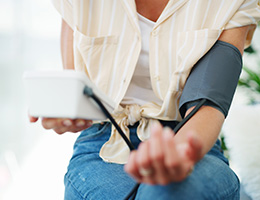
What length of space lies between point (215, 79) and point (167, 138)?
0.97ft

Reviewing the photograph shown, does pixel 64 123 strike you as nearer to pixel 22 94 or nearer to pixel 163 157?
pixel 163 157

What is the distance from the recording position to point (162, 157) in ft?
1.07

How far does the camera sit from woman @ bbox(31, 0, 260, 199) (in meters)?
0.58

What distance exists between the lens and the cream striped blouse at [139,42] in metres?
0.66

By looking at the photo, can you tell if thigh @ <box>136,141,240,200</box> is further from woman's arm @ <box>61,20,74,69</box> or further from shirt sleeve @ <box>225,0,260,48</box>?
woman's arm @ <box>61,20,74,69</box>

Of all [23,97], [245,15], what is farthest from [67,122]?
[23,97]

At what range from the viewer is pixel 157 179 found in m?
0.36

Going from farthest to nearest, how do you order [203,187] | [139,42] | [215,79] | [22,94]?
1. [22,94]
2. [139,42]
3. [215,79]
4. [203,187]

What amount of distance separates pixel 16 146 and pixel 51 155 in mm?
213

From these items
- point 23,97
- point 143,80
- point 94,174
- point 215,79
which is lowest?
point 23,97

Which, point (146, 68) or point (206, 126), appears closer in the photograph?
point (206, 126)

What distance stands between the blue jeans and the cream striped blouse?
0.04m

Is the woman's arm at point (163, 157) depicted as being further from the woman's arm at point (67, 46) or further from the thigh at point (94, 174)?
the woman's arm at point (67, 46)

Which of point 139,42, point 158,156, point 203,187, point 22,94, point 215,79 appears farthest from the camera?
point 22,94
